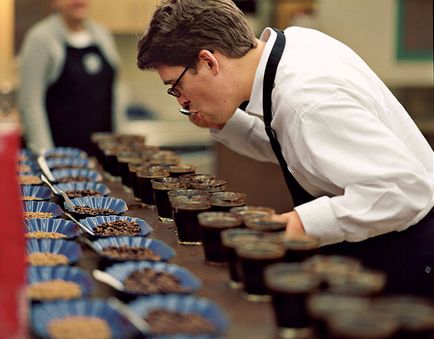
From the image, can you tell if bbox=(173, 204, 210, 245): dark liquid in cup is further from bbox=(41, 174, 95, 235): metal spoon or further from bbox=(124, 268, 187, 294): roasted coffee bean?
bbox=(124, 268, 187, 294): roasted coffee bean

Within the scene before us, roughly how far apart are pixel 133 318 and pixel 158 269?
1.40 feet

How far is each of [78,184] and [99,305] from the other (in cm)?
150

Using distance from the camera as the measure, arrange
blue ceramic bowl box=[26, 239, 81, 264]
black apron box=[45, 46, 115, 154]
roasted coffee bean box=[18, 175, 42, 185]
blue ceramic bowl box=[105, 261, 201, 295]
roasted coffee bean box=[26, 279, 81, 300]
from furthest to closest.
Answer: black apron box=[45, 46, 115, 154] → roasted coffee bean box=[18, 175, 42, 185] → blue ceramic bowl box=[26, 239, 81, 264] → blue ceramic bowl box=[105, 261, 201, 295] → roasted coffee bean box=[26, 279, 81, 300]

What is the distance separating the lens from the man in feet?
8.72

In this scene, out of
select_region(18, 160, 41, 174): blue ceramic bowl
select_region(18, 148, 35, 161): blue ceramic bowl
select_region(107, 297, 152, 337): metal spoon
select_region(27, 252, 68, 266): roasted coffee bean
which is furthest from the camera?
select_region(18, 148, 35, 161): blue ceramic bowl

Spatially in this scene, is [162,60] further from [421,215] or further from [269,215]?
[421,215]

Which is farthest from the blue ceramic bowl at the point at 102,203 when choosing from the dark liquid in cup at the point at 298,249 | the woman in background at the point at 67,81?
the woman in background at the point at 67,81

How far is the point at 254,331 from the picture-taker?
206 centimetres

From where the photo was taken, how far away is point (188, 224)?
279 cm

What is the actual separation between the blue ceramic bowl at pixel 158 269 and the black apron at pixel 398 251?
0.79m

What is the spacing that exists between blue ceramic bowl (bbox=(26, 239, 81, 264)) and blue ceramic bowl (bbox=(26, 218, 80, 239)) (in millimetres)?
180

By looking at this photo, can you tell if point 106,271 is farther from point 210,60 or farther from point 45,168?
point 45,168

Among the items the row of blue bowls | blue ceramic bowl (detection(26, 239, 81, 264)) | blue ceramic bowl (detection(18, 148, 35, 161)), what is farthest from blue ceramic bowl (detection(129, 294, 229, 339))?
blue ceramic bowl (detection(18, 148, 35, 161))

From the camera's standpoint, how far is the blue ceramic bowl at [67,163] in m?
3.99
